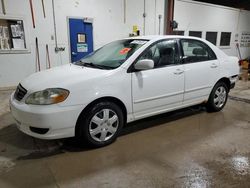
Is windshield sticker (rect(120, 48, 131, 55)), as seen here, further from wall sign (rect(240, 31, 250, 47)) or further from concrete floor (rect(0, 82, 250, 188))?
wall sign (rect(240, 31, 250, 47))

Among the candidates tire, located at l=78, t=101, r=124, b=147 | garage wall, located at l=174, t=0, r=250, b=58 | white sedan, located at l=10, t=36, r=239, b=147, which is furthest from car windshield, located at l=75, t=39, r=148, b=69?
garage wall, located at l=174, t=0, r=250, b=58

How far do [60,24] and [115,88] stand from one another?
151 inches

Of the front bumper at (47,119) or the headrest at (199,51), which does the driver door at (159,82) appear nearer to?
the headrest at (199,51)

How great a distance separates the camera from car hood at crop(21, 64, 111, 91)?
2.30 m

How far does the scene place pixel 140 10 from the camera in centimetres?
673

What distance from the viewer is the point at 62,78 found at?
2.41 m

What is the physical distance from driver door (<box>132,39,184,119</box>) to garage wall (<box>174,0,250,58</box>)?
16.9 ft

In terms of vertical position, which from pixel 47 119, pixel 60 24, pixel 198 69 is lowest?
pixel 47 119

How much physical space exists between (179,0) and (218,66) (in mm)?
4845

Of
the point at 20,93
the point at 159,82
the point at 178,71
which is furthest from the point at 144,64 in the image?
the point at 20,93

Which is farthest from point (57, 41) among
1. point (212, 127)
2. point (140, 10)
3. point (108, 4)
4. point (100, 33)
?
point (212, 127)

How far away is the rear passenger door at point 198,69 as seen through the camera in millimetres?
3178

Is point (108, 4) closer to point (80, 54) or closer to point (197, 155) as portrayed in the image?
point (80, 54)

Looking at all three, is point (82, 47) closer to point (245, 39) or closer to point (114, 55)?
point (114, 55)
